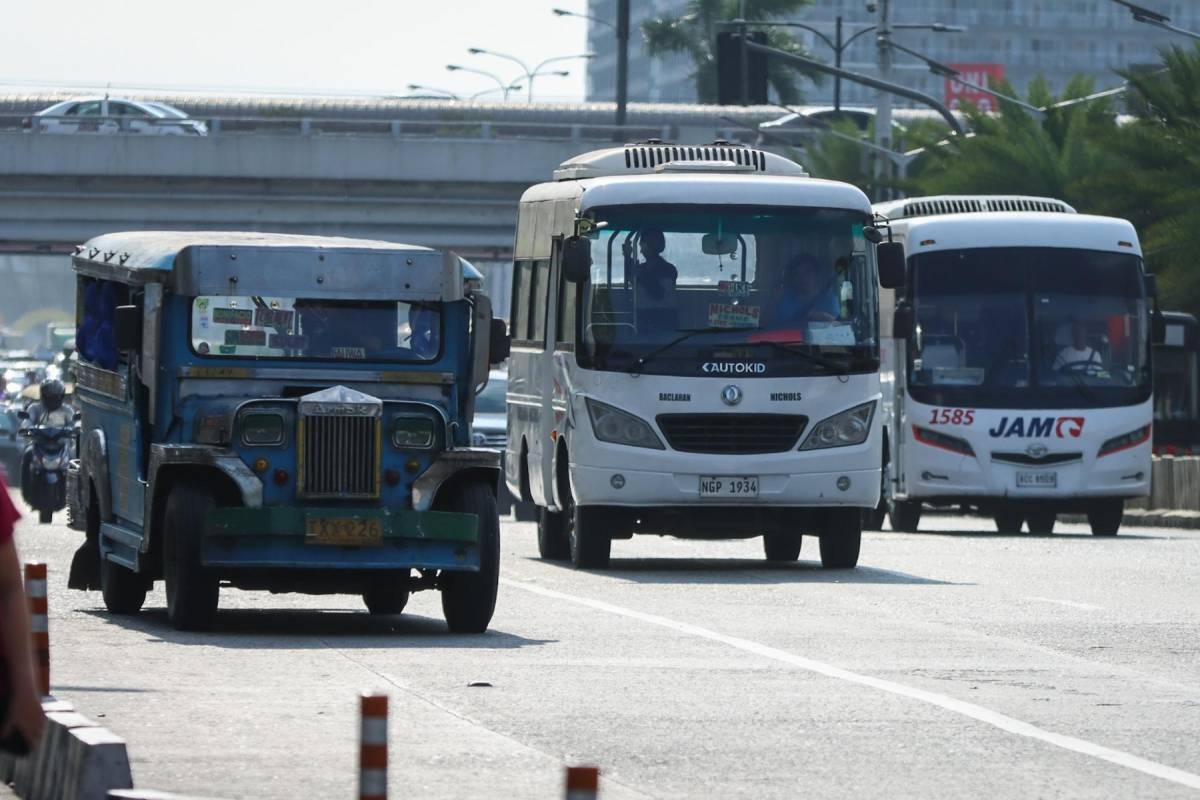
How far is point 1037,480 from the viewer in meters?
30.5

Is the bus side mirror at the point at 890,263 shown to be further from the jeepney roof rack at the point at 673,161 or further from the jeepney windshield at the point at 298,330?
the jeepney windshield at the point at 298,330

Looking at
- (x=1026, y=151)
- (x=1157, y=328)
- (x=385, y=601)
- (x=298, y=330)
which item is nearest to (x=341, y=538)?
(x=298, y=330)

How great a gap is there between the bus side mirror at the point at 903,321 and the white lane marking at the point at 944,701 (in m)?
12.6

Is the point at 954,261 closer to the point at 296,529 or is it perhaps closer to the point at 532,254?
the point at 532,254

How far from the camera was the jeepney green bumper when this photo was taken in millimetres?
15742

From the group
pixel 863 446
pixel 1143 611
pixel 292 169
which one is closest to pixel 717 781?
pixel 1143 611

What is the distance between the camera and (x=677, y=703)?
12492 mm

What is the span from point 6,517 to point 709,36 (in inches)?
3849

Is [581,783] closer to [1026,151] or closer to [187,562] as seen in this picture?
[187,562]

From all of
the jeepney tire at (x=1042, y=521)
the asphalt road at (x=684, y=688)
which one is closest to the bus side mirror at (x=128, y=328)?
the asphalt road at (x=684, y=688)

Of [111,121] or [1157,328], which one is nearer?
[1157,328]

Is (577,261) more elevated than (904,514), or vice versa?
(577,261)

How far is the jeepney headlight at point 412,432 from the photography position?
53.1 ft

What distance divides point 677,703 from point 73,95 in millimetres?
62427
